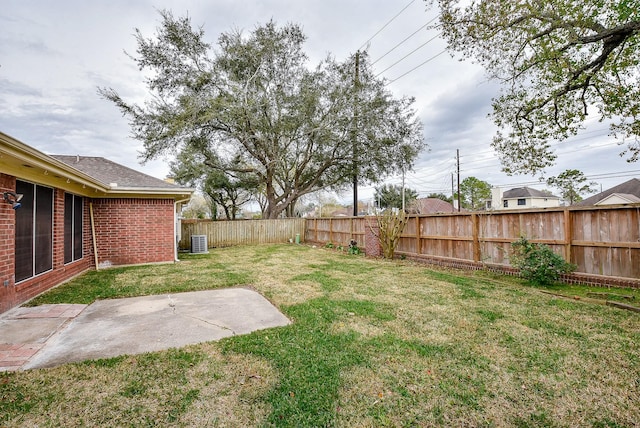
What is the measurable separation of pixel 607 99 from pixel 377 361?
8.31 meters

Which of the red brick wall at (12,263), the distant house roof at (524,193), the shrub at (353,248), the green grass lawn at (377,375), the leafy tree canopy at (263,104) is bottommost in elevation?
the green grass lawn at (377,375)

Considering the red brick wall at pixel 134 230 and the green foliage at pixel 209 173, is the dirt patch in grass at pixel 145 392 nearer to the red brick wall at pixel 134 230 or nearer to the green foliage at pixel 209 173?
the red brick wall at pixel 134 230

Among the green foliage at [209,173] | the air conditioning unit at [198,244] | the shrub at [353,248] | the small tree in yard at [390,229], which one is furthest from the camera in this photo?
the green foliage at [209,173]

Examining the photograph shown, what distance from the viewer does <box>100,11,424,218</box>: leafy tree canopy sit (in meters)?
12.6

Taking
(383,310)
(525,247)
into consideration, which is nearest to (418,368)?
(383,310)

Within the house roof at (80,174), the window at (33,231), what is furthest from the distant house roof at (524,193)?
the window at (33,231)

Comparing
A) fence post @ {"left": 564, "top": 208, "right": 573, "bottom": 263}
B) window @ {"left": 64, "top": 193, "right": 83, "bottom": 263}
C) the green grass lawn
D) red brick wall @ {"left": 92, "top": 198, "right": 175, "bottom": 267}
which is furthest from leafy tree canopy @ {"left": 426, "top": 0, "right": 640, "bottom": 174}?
window @ {"left": 64, "top": 193, "right": 83, "bottom": 263}

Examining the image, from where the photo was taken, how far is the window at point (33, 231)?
4566 mm

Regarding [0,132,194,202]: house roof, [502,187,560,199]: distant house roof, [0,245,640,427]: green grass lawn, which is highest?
[502,187,560,199]: distant house roof

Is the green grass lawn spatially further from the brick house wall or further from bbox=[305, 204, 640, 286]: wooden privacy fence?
the brick house wall

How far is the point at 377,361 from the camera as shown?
105 inches

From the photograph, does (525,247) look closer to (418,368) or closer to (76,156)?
(418,368)

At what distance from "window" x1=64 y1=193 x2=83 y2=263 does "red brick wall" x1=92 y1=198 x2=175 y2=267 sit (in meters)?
0.63

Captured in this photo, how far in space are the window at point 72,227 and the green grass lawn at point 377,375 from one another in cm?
510
